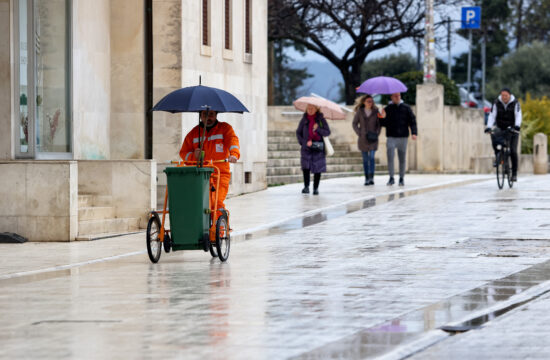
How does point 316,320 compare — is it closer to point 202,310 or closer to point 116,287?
point 202,310

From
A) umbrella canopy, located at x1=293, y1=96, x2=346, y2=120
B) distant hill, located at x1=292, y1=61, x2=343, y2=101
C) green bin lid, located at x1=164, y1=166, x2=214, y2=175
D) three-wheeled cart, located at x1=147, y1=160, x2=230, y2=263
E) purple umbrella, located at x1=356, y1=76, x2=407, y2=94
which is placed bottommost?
three-wheeled cart, located at x1=147, y1=160, x2=230, y2=263

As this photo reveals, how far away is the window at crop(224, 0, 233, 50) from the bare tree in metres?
21.0

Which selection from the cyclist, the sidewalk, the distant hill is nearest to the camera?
the sidewalk

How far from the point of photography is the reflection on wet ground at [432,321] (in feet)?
26.0

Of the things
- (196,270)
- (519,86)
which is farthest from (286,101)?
(196,270)

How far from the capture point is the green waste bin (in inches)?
522

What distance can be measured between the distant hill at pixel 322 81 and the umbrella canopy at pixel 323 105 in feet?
85.7

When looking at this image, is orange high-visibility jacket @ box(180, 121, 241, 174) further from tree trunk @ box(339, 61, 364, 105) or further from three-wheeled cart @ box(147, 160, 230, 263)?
tree trunk @ box(339, 61, 364, 105)

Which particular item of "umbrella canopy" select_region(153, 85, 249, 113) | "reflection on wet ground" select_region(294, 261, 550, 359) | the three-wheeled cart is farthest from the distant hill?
"reflection on wet ground" select_region(294, 261, 550, 359)

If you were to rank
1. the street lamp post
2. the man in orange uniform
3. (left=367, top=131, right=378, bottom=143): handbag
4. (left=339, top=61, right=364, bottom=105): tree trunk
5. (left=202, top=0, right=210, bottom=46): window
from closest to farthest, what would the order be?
1. the man in orange uniform
2. (left=202, top=0, right=210, bottom=46): window
3. (left=367, top=131, right=378, bottom=143): handbag
4. the street lamp post
5. (left=339, top=61, right=364, bottom=105): tree trunk

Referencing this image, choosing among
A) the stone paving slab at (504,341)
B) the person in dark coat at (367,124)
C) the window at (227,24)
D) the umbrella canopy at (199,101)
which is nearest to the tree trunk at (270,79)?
the person in dark coat at (367,124)

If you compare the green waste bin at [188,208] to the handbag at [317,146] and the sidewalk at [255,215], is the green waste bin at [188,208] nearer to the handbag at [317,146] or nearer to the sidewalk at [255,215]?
the sidewalk at [255,215]

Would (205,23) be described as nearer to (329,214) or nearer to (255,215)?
(255,215)

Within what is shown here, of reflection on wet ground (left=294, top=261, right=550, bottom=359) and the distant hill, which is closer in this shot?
reflection on wet ground (left=294, top=261, right=550, bottom=359)
